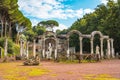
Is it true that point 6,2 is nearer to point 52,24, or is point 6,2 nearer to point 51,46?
point 51,46

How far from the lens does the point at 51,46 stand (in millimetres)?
62969

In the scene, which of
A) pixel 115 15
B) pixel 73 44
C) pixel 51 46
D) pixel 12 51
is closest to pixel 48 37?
pixel 51 46

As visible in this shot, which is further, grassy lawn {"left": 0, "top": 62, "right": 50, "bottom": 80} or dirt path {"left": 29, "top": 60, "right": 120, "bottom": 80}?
grassy lawn {"left": 0, "top": 62, "right": 50, "bottom": 80}

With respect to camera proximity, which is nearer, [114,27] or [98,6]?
[114,27]

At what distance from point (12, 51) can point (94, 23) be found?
821 inches

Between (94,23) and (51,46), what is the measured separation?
1560cm

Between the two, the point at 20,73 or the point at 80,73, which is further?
the point at 20,73

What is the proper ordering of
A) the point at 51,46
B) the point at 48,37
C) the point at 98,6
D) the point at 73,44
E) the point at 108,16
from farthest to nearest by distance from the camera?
the point at 73,44, the point at 98,6, the point at 108,16, the point at 51,46, the point at 48,37

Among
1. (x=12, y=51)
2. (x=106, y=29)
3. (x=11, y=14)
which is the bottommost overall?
(x=12, y=51)

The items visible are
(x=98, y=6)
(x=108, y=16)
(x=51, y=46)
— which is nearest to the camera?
(x=51, y=46)

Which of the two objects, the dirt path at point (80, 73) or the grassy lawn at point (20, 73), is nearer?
the dirt path at point (80, 73)

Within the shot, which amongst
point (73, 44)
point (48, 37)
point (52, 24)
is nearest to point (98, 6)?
point (73, 44)

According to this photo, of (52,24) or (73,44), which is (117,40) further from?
(52,24)

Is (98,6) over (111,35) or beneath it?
over
